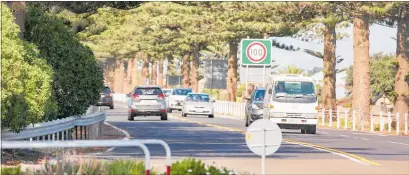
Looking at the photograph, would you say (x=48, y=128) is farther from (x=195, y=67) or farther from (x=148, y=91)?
(x=195, y=67)

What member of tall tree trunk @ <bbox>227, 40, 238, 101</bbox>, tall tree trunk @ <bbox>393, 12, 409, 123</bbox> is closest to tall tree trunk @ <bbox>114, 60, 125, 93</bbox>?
tall tree trunk @ <bbox>227, 40, 238, 101</bbox>

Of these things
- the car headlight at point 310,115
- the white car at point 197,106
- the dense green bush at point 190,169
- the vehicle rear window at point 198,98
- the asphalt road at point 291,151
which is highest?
the vehicle rear window at point 198,98

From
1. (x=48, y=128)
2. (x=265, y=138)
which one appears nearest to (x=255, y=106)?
(x=48, y=128)

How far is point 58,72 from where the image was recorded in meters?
28.5

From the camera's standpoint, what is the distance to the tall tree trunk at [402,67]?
184 ft

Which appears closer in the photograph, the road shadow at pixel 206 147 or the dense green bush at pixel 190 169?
the dense green bush at pixel 190 169

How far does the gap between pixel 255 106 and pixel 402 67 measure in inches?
514

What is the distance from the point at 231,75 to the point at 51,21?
219ft

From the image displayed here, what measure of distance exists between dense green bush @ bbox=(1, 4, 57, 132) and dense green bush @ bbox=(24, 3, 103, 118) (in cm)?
381

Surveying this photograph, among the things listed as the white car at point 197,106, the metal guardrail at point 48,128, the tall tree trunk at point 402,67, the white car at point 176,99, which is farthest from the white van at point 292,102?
the white car at point 176,99

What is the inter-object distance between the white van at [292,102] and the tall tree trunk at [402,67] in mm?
15020

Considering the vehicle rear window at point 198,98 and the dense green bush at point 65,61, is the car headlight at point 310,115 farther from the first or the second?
the vehicle rear window at point 198,98

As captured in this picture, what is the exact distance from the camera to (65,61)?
94.8ft

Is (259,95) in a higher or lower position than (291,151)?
higher
